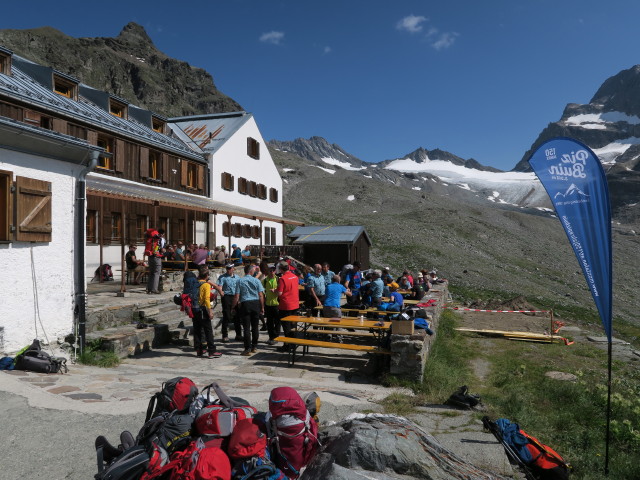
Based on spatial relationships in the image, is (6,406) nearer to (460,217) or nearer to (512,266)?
(512,266)

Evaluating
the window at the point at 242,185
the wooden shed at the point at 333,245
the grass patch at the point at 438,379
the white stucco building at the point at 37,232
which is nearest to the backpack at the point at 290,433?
the grass patch at the point at 438,379

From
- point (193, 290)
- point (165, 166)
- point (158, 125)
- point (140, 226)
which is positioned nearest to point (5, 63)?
point (165, 166)

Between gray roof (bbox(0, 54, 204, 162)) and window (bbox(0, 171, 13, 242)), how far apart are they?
8660mm

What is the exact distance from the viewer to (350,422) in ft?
11.9

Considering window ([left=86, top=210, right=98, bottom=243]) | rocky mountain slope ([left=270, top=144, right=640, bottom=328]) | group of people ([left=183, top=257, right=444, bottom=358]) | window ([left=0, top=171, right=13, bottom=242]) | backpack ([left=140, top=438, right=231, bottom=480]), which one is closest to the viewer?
backpack ([left=140, top=438, right=231, bottom=480])

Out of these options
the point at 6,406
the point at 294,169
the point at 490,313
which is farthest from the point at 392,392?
the point at 294,169

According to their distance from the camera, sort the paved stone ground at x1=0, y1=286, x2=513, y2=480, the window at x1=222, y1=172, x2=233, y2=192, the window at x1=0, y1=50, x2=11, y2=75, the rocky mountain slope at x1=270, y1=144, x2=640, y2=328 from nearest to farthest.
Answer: the paved stone ground at x1=0, y1=286, x2=513, y2=480 → the window at x1=0, y1=50, x2=11, y2=75 → the window at x1=222, y1=172, x2=233, y2=192 → the rocky mountain slope at x1=270, y1=144, x2=640, y2=328

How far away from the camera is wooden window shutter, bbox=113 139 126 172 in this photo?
1742 cm

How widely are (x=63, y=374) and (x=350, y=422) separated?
16.2ft

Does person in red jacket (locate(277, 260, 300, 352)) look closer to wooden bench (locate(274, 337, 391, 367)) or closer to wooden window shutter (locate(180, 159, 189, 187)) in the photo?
wooden bench (locate(274, 337, 391, 367))

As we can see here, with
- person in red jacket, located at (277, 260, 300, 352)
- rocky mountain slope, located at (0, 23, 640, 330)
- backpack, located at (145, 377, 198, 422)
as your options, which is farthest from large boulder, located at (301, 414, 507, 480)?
rocky mountain slope, located at (0, 23, 640, 330)

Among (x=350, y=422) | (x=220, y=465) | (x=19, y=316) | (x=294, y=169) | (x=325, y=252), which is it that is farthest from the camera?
(x=294, y=169)

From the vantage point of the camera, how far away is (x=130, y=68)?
9675 cm

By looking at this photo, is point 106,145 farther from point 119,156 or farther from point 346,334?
point 346,334
